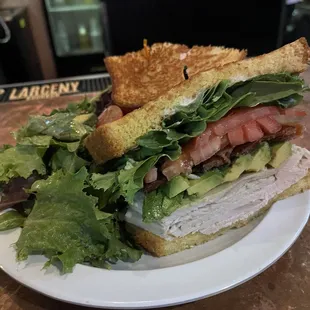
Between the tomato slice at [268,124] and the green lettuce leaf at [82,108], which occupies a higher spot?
the tomato slice at [268,124]

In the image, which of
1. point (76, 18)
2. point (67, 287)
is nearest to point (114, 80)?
point (67, 287)

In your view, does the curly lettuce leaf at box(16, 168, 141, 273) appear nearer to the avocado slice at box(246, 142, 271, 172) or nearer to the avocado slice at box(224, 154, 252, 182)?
the avocado slice at box(224, 154, 252, 182)

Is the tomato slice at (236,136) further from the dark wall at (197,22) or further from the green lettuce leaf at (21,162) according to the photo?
the dark wall at (197,22)

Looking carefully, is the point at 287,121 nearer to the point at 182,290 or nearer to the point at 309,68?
the point at 309,68

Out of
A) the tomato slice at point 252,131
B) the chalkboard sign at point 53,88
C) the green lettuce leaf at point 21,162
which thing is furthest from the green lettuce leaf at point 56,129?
the chalkboard sign at point 53,88

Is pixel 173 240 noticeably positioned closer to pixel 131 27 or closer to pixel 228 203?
pixel 228 203

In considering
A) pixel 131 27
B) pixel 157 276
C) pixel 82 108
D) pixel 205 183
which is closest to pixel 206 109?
pixel 205 183
